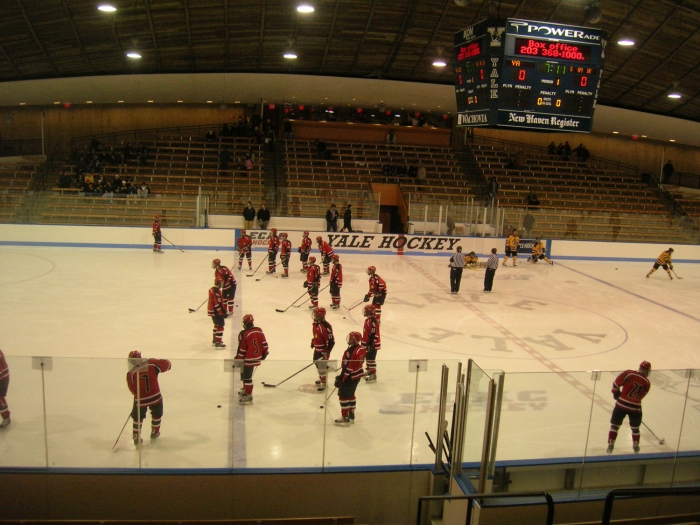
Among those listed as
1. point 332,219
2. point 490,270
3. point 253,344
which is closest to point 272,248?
point 490,270

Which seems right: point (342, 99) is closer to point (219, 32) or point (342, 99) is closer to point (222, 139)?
point (222, 139)

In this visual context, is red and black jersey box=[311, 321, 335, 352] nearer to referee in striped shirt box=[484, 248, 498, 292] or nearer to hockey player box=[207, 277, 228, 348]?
hockey player box=[207, 277, 228, 348]

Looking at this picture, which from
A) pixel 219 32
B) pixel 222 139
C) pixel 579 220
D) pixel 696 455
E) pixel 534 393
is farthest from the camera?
pixel 222 139

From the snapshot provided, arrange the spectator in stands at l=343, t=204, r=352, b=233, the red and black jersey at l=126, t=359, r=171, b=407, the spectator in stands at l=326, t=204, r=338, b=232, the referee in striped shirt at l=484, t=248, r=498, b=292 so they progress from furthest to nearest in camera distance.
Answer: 1. the spectator in stands at l=343, t=204, r=352, b=233
2. the spectator in stands at l=326, t=204, r=338, b=232
3. the referee in striped shirt at l=484, t=248, r=498, b=292
4. the red and black jersey at l=126, t=359, r=171, b=407

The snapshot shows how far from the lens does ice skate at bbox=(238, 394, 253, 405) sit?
507cm

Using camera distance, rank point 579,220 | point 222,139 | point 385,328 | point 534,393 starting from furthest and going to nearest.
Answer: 1. point 222,139
2. point 579,220
3. point 385,328
4. point 534,393

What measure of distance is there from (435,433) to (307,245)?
33.1 feet

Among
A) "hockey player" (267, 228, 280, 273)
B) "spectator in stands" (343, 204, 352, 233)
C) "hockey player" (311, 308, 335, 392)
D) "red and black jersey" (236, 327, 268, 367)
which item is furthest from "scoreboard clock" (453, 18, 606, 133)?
"spectator in stands" (343, 204, 352, 233)

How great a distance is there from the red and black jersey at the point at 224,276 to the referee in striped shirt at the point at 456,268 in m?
5.43

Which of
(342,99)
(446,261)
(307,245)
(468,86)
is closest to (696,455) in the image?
(468,86)

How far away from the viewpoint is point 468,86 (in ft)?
42.1

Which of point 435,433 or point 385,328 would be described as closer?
point 435,433

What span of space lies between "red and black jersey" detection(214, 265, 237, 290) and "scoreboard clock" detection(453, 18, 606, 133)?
5.88 m

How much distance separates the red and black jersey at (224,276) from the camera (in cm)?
998
